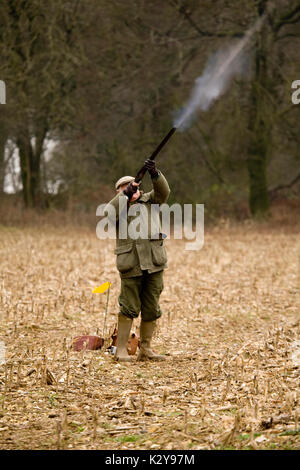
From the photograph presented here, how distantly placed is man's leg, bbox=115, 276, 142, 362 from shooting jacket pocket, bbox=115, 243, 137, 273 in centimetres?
16

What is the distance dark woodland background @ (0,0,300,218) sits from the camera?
19.7m

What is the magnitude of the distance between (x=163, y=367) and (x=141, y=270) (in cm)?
99

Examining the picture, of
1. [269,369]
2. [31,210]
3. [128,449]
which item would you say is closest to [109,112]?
[31,210]

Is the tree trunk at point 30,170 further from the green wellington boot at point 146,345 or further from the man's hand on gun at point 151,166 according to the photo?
the man's hand on gun at point 151,166

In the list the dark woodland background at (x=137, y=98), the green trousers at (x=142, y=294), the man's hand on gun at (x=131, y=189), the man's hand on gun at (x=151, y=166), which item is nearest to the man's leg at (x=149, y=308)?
the green trousers at (x=142, y=294)

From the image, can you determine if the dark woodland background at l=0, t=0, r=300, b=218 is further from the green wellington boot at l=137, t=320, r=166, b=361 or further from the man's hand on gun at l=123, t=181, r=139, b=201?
the green wellington boot at l=137, t=320, r=166, b=361

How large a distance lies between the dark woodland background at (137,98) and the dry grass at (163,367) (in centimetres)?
873

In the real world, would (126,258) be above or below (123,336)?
above

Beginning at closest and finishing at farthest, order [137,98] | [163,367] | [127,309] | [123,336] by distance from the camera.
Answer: [163,367], [127,309], [123,336], [137,98]

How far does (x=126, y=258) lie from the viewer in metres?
6.34

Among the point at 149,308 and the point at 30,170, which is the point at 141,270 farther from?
the point at 30,170

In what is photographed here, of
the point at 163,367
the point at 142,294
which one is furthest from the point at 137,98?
the point at 163,367

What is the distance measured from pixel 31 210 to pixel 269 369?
1668 cm
